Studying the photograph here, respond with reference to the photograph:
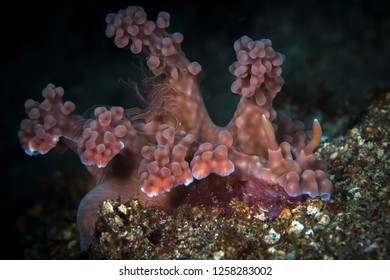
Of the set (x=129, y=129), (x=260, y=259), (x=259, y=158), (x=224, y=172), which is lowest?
(x=260, y=259)

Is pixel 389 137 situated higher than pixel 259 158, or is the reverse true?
pixel 389 137

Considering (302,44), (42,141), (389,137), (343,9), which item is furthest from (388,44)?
(42,141)

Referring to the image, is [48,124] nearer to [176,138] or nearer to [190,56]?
[176,138]

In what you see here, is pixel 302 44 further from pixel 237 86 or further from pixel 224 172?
pixel 224 172

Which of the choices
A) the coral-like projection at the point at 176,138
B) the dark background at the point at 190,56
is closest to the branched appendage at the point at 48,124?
the coral-like projection at the point at 176,138

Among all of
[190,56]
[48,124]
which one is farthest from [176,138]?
[190,56]

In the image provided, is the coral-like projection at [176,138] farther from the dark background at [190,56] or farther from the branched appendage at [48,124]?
the dark background at [190,56]

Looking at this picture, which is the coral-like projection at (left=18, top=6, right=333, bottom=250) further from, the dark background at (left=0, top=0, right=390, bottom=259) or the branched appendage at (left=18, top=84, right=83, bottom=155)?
the dark background at (left=0, top=0, right=390, bottom=259)
